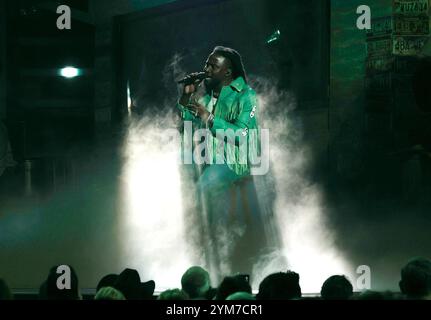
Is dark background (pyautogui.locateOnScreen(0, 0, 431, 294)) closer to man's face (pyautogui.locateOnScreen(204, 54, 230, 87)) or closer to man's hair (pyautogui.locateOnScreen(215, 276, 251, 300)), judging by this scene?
man's face (pyautogui.locateOnScreen(204, 54, 230, 87))

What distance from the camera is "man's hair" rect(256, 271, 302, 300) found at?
2980 mm

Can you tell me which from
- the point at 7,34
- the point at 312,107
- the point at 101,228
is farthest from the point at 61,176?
the point at 312,107

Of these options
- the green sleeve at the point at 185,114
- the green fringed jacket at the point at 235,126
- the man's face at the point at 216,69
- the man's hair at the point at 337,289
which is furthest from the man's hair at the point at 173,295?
the man's face at the point at 216,69

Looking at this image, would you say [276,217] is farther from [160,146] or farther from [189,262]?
[160,146]

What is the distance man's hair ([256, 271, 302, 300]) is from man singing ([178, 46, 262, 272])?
7.00 ft

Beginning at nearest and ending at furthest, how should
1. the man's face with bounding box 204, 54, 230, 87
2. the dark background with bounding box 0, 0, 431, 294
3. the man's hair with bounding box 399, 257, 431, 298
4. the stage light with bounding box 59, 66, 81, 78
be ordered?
the man's hair with bounding box 399, 257, 431, 298 → the dark background with bounding box 0, 0, 431, 294 → the man's face with bounding box 204, 54, 230, 87 → the stage light with bounding box 59, 66, 81, 78

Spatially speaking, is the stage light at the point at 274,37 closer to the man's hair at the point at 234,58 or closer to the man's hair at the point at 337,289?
the man's hair at the point at 234,58

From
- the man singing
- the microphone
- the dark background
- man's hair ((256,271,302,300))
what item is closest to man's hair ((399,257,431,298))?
man's hair ((256,271,302,300))

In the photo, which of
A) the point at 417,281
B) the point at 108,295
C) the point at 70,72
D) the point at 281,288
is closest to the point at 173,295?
the point at 108,295

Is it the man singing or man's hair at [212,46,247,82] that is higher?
man's hair at [212,46,247,82]

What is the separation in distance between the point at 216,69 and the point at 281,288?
2.96 m

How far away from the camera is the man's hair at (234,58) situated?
536 centimetres

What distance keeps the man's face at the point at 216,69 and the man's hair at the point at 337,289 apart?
9.44 ft
